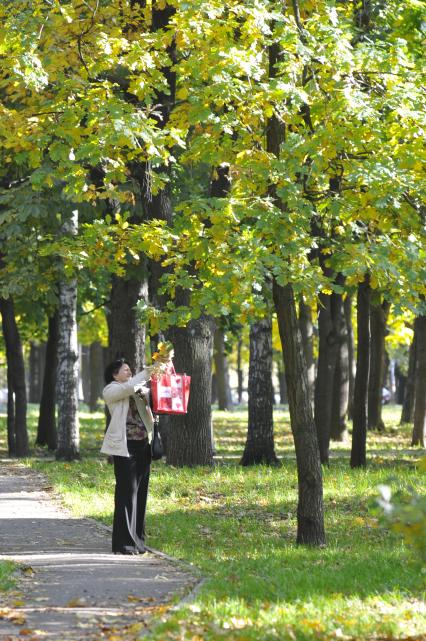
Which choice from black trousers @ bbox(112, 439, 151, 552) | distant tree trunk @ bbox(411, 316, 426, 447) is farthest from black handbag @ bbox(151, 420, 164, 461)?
distant tree trunk @ bbox(411, 316, 426, 447)

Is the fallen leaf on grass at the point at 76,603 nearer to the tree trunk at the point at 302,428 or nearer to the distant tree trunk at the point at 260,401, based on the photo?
the tree trunk at the point at 302,428

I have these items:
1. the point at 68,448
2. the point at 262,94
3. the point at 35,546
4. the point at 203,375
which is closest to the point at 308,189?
the point at 262,94

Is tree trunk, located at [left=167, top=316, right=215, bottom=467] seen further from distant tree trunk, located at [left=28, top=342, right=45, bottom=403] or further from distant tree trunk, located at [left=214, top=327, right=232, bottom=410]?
distant tree trunk, located at [left=28, top=342, right=45, bottom=403]

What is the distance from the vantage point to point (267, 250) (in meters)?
11.2

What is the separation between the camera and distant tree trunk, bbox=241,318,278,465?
21.5 m

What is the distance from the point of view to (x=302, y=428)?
12.3 metres

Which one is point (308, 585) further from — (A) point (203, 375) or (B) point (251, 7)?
(A) point (203, 375)

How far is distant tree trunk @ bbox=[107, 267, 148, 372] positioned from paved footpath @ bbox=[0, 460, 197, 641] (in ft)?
22.7

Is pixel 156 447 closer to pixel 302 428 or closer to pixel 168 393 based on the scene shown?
pixel 168 393

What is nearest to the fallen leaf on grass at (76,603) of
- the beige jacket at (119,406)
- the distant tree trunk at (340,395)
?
the beige jacket at (119,406)

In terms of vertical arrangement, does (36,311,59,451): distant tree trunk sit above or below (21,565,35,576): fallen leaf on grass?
above

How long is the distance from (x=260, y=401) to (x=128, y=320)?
2831 millimetres

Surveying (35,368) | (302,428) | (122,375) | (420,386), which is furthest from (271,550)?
(35,368)

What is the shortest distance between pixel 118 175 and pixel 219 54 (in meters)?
2.14
